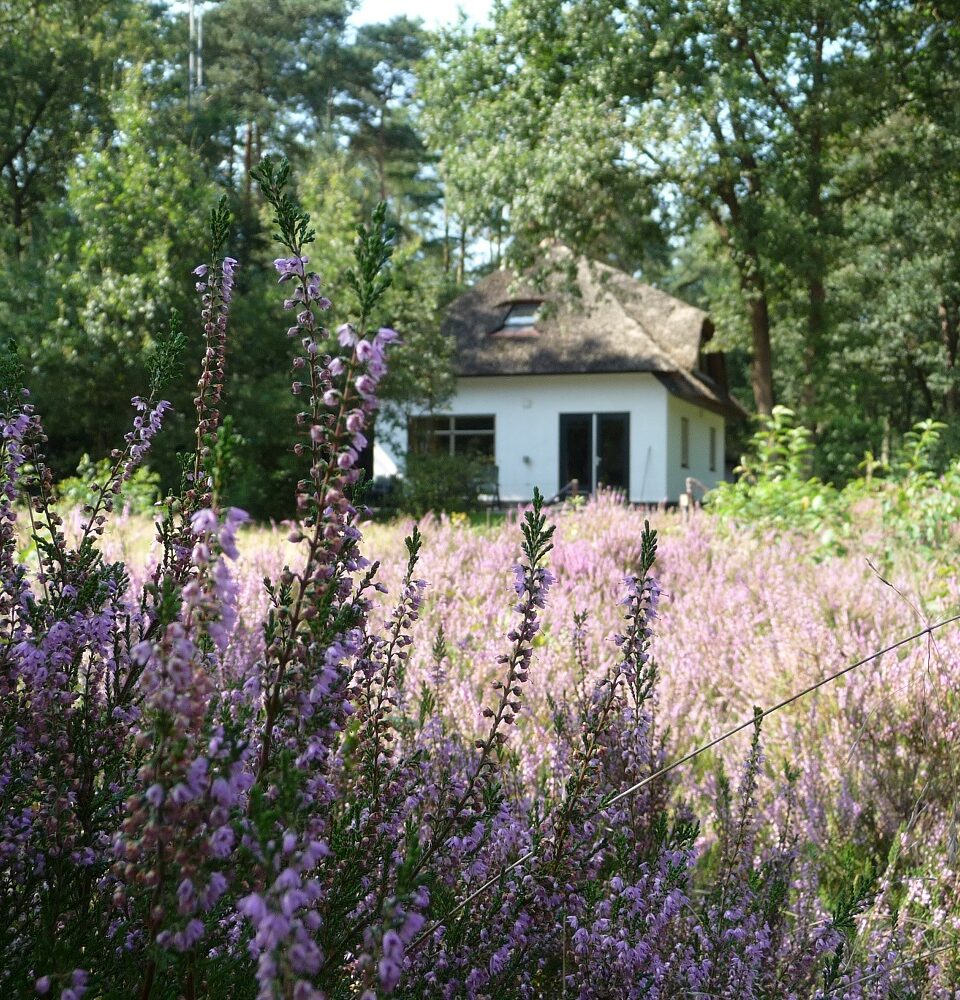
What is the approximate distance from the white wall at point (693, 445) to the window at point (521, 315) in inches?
197

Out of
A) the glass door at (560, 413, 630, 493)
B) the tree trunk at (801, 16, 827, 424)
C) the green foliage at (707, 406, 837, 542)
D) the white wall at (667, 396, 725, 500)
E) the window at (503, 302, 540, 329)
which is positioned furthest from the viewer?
the window at (503, 302, 540, 329)

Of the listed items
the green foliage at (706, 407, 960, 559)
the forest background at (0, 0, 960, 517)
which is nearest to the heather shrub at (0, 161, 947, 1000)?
the green foliage at (706, 407, 960, 559)

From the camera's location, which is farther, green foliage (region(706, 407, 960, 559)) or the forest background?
the forest background

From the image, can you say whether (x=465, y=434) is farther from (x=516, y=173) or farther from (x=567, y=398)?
(x=516, y=173)

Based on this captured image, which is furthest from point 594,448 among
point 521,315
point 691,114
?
point 691,114

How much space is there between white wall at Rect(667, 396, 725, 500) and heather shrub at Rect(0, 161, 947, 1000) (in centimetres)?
2790

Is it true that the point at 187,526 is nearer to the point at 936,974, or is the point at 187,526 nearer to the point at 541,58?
the point at 936,974

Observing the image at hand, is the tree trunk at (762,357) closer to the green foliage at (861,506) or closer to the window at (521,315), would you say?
the window at (521,315)

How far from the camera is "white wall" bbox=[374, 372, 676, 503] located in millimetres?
29750

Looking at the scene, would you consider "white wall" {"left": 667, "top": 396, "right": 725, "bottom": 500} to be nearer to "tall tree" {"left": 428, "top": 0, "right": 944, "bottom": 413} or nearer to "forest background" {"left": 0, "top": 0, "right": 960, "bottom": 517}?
"forest background" {"left": 0, "top": 0, "right": 960, "bottom": 517}

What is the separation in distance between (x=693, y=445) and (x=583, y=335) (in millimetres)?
6301

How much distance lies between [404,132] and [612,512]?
120 ft

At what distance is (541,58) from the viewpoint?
77.2 feet

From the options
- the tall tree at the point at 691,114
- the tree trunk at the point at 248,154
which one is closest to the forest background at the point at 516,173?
the tall tree at the point at 691,114
